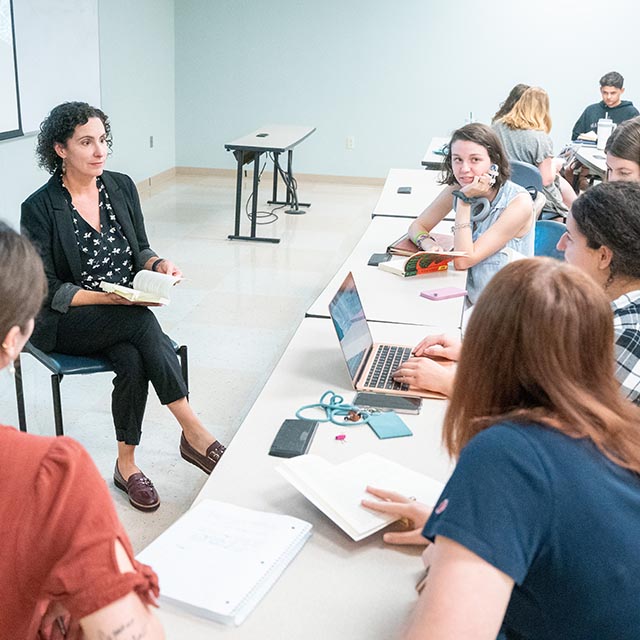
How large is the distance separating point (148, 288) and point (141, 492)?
68 cm

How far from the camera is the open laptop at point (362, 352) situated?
206 centimetres

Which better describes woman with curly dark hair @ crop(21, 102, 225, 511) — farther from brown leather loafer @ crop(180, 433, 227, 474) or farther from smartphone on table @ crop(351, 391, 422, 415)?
smartphone on table @ crop(351, 391, 422, 415)

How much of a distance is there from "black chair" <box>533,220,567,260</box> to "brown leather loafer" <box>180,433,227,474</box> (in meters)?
1.64

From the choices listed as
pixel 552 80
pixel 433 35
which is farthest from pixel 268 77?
pixel 552 80

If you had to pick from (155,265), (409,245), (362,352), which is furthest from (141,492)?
(409,245)

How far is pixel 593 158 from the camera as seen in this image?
5.74m

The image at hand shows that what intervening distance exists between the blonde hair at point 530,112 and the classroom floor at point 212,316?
1521 millimetres

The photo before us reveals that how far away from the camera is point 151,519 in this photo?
261 centimetres

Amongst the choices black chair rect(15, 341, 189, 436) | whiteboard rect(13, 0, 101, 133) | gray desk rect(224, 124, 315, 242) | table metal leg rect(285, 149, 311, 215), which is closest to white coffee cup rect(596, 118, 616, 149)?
gray desk rect(224, 124, 315, 242)

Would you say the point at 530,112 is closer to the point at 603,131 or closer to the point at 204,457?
the point at 603,131

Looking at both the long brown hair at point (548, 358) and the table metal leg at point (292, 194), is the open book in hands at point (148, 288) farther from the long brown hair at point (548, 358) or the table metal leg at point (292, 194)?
the table metal leg at point (292, 194)

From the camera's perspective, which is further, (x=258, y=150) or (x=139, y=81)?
(x=139, y=81)

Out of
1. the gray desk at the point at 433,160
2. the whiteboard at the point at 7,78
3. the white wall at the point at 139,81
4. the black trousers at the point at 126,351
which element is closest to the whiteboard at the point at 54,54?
the whiteboard at the point at 7,78

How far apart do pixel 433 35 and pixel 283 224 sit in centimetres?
273
